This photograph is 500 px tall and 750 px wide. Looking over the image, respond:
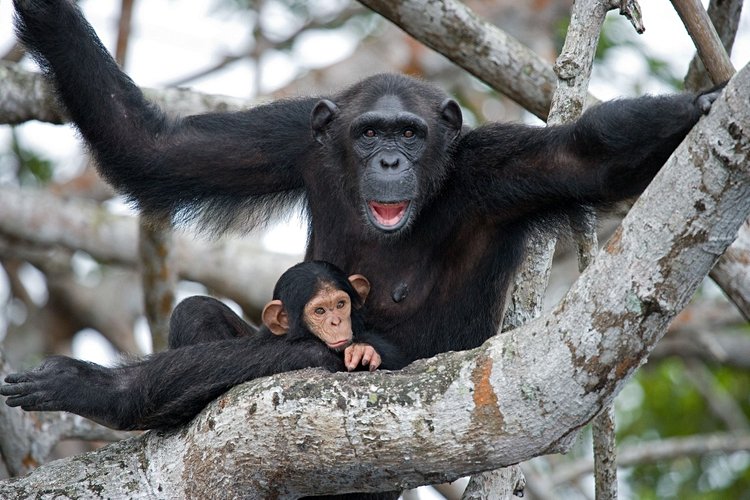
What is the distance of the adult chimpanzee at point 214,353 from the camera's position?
576 cm

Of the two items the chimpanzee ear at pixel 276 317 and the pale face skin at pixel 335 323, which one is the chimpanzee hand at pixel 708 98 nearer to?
the pale face skin at pixel 335 323

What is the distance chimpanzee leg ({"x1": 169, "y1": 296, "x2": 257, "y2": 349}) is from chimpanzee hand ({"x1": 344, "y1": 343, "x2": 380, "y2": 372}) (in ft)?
3.07

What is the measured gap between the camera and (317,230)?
23.2ft

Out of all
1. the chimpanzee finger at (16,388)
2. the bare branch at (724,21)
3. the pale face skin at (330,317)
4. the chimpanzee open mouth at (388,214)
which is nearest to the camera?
the chimpanzee finger at (16,388)

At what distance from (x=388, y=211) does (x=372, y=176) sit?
0.76 feet

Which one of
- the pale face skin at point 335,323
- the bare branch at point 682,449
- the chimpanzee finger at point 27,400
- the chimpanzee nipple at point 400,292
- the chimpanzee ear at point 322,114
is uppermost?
the chimpanzee ear at point 322,114

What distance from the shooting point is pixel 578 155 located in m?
5.69

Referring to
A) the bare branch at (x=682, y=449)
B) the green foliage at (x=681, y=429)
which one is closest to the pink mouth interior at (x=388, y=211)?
the bare branch at (x=682, y=449)

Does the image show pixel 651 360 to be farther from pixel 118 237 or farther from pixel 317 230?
pixel 317 230

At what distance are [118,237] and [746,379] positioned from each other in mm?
9723

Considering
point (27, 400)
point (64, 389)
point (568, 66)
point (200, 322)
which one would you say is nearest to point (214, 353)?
point (200, 322)

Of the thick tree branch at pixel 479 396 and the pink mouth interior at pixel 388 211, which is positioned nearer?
the thick tree branch at pixel 479 396

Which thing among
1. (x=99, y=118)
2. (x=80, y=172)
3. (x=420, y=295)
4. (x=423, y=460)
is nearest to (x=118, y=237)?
(x=80, y=172)

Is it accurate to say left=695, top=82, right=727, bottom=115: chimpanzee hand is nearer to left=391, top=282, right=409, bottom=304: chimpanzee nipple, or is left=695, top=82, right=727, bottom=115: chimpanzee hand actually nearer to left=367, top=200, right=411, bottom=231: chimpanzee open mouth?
left=367, top=200, right=411, bottom=231: chimpanzee open mouth
